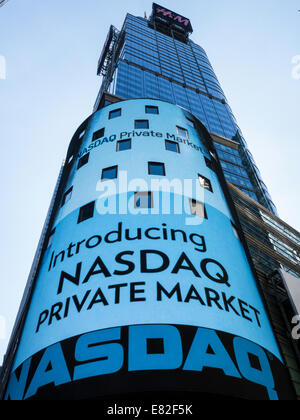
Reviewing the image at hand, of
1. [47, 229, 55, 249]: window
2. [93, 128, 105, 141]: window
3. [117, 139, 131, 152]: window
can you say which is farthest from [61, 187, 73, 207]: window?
[93, 128, 105, 141]: window

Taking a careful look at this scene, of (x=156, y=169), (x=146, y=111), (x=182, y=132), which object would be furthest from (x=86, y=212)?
(x=146, y=111)

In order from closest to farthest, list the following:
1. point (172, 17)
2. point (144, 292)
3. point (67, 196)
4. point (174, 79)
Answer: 1. point (144, 292)
2. point (67, 196)
3. point (174, 79)
4. point (172, 17)

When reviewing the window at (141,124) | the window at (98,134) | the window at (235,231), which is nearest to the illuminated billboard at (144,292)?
the window at (235,231)

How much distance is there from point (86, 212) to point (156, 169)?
200 inches

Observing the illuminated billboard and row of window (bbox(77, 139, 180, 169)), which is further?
row of window (bbox(77, 139, 180, 169))

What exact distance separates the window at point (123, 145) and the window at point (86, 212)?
16.0 feet

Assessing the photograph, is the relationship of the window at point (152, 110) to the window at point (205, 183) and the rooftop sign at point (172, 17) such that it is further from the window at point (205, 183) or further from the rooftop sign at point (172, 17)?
the rooftop sign at point (172, 17)

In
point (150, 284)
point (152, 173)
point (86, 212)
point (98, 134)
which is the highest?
point (98, 134)

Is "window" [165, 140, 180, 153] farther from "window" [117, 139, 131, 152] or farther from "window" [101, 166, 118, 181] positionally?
"window" [101, 166, 118, 181]

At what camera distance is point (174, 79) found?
114 metres

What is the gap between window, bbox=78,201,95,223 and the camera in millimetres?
18125

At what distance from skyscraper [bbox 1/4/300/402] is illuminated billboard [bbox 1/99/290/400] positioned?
6cm

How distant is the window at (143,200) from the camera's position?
17984 mm

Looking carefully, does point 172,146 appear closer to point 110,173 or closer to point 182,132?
point 182,132
